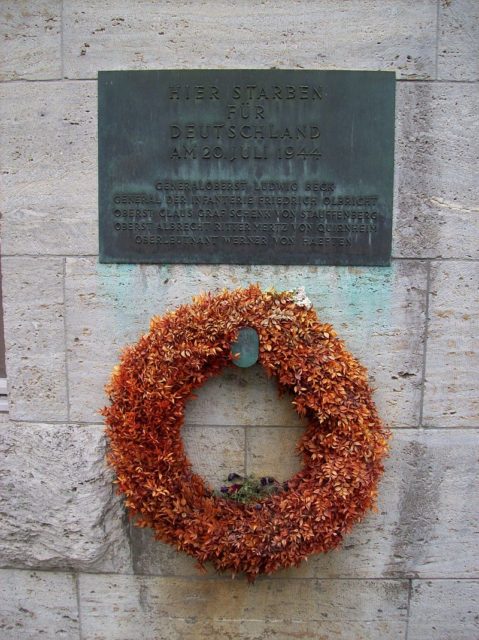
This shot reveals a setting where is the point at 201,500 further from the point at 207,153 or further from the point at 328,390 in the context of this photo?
the point at 207,153

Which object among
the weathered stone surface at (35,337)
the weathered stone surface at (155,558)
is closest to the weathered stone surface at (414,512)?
the weathered stone surface at (155,558)

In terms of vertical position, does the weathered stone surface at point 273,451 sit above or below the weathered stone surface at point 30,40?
below

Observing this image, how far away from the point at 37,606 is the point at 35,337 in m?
1.85

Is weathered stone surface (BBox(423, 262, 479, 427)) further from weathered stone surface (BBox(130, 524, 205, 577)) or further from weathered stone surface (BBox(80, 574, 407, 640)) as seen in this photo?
weathered stone surface (BBox(130, 524, 205, 577))

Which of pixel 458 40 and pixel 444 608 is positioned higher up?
pixel 458 40

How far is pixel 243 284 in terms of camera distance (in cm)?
326

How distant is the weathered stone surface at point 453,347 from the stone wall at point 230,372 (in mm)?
10

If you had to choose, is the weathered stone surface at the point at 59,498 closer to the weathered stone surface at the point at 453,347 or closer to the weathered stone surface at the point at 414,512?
the weathered stone surface at the point at 414,512

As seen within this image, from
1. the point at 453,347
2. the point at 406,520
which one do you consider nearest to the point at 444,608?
the point at 406,520

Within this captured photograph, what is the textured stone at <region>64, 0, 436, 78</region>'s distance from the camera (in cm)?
309

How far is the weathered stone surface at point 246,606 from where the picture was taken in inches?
135

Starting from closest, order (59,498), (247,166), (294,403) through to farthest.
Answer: (294,403)
(247,166)
(59,498)

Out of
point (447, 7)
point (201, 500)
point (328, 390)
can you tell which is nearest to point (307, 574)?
point (201, 500)

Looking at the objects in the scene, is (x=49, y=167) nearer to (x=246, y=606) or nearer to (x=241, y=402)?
(x=241, y=402)
